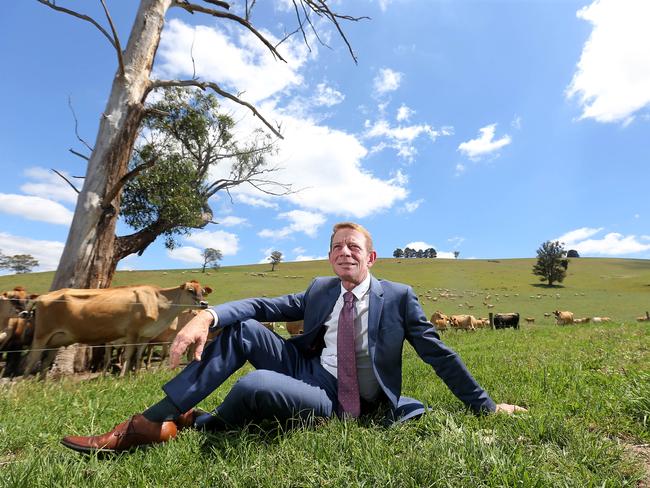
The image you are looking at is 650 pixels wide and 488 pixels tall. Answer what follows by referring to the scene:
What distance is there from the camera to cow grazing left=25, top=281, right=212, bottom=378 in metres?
6.91

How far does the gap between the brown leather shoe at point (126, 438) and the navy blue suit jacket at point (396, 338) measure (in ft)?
2.49

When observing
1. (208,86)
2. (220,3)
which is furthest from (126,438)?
(220,3)

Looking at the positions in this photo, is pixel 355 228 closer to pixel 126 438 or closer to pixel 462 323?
pixel 126 438

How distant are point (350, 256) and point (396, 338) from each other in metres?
0.69

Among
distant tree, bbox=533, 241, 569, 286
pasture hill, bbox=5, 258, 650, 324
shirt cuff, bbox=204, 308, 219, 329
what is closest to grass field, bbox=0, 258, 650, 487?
shirt cuff, bbox=204, 308, 219, 329

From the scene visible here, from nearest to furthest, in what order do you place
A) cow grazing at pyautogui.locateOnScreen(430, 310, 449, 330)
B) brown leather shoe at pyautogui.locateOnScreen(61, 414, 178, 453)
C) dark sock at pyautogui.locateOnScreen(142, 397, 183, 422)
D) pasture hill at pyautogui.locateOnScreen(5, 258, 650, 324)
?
brown leather shoe at pyautogui.locateOnScreen(61, 414, 178, 453) < dark sock at pyautogui.locateOnScreen(142, 397, 183, 422) < cow grazing at pyautogui.locateOnScreen(430, 310, 449, 330) < pasture hill at pyautogui.locateOnScreen(5, 258, 650, 324)

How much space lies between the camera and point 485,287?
55625 millimetres

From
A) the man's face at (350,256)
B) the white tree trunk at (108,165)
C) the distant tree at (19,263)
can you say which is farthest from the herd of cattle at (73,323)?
the distant tree at (19,263)

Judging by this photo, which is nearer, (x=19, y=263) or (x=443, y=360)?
(x=443, y=360)

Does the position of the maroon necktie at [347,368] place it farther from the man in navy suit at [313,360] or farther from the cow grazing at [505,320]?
the cow grazing at [505,320]

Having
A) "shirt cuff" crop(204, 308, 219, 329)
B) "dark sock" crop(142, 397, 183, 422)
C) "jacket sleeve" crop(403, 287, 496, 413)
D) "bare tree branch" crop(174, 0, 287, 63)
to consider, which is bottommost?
"dark sock" crop(142, 397, 183, 422)

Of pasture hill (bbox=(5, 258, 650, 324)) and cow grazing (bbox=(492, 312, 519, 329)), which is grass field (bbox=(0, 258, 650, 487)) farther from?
pasture hill (bbox=(5, 258, 650, 324))

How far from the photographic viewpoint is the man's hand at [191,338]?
2.30 metres

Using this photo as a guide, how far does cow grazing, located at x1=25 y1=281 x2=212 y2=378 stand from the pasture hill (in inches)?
998
